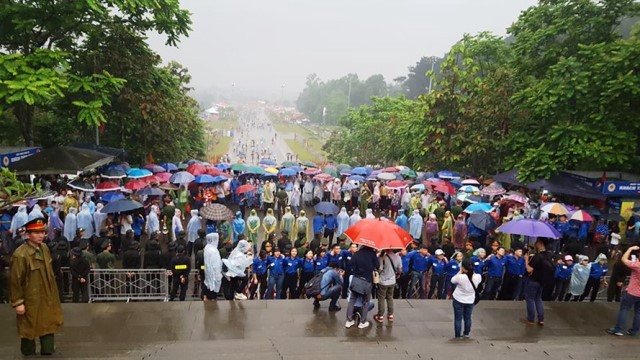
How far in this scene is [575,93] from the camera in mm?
15812

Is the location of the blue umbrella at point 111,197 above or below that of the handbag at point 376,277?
above

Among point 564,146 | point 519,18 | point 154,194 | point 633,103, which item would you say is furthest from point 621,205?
point 154,194

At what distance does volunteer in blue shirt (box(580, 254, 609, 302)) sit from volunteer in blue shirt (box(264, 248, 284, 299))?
6253 mm

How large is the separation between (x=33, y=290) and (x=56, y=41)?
51.3 feet

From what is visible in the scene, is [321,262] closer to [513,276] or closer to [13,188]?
[513,276]

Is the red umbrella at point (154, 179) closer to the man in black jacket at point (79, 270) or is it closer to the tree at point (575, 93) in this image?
the man in black jacket at point (79, 270)

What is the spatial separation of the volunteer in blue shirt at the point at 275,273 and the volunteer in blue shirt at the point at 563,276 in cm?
554

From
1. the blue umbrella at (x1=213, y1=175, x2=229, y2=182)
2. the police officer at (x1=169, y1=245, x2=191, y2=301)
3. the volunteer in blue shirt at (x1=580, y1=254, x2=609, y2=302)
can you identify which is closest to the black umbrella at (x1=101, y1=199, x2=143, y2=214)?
the police officer at (x1=169, y1=245, x2=191, y2=301)

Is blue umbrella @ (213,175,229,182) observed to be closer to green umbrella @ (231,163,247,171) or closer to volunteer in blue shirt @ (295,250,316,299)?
green umbrella @ (231,163,247,171)

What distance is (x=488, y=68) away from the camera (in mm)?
25875

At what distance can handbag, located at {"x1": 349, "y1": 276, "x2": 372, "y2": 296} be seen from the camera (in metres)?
6.96

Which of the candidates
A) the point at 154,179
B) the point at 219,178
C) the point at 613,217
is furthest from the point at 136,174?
the point at 613,217

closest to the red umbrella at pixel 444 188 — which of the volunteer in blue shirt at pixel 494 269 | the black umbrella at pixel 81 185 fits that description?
the volunteer in blue shirt at pixel 494 269

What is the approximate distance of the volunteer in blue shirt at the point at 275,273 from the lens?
8.91m
